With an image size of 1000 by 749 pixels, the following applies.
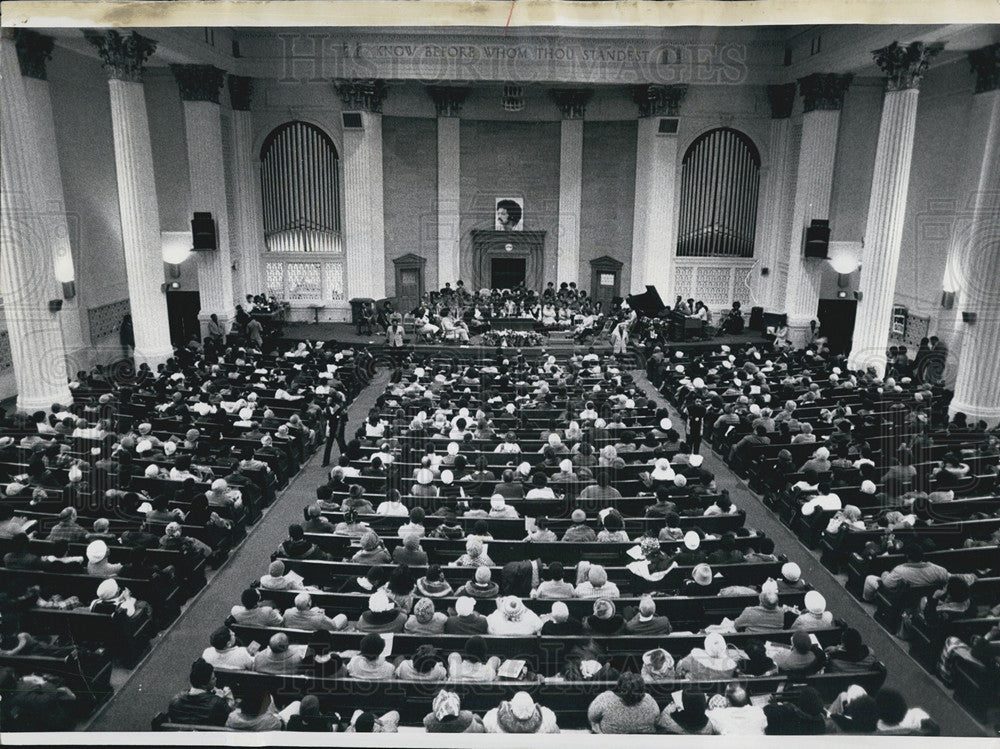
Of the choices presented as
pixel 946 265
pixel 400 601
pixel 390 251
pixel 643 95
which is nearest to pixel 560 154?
pixel 643 95

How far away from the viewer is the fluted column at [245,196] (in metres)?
23.2

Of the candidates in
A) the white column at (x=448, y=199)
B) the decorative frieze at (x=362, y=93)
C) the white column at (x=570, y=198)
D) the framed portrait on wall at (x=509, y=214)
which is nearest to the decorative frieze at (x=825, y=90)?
the white column at (x=570, y=198)

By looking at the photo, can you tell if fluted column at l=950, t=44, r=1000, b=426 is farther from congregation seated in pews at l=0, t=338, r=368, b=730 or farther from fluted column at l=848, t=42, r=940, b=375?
congregation seated in pews at l=0, t=338, r=368, b=730

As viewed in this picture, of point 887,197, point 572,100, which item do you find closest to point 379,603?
point 887,197

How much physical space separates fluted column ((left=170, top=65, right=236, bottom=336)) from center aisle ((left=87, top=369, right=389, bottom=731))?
37.3ft

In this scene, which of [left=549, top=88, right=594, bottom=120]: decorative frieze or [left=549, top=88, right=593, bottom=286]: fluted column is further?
[left=549, top=88, right=593, bottom=286]: fluted column

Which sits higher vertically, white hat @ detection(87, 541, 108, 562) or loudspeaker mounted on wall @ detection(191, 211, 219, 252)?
loudspeaker mounted on wall @ detection(191, 211, 219, 252)

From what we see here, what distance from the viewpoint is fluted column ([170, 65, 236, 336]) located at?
2014cm

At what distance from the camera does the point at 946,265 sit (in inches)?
723

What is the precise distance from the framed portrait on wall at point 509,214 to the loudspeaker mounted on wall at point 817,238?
973 cm

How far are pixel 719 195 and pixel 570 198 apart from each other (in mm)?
5262

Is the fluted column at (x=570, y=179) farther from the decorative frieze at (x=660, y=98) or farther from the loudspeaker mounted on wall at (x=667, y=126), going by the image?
the loudspeaker mounted on wall at (x=667, y=126)

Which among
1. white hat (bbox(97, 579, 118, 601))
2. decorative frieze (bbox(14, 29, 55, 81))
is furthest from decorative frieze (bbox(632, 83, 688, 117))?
white hat (bbox(97, 579, 118, 601))

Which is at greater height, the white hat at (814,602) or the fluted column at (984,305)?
the fluted column at (984,305)
